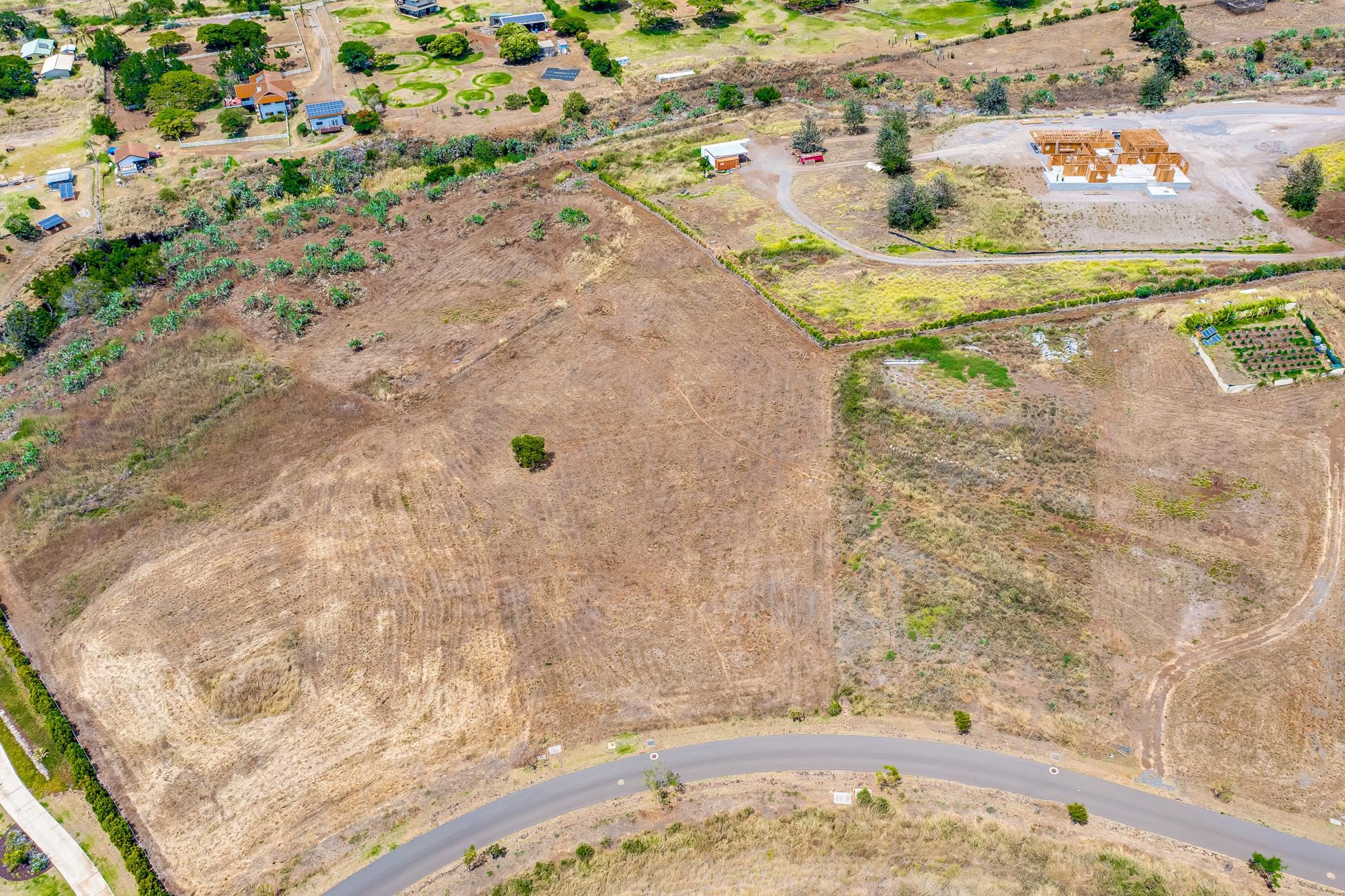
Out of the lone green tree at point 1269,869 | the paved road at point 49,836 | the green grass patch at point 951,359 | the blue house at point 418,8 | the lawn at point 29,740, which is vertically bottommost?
the paved road at point 49,836

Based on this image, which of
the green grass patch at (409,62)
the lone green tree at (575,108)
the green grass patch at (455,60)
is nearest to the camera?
the lone green tree at (575,108)

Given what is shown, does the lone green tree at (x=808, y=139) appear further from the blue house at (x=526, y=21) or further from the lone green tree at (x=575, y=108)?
the blue house at (x=526, y=21)

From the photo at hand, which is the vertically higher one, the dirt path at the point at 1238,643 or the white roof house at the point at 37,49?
the white roof house at the point at 37,49

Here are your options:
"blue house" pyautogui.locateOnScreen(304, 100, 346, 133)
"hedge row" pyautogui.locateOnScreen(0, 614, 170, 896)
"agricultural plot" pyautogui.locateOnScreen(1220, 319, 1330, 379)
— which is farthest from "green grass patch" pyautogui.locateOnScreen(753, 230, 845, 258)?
"hedge row" pyautogui.locateOnScreen(0, 614, 170, 896)

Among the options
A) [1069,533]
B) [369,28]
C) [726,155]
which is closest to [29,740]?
[1069,533]

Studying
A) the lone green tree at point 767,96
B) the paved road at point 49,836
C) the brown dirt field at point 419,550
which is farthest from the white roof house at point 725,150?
the paved road at point 49,836

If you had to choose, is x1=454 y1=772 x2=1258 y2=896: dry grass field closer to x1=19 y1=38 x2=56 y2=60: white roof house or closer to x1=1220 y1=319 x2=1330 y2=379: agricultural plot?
x1=1220 y1=319 x2=1330 y2=379: agricultural plot

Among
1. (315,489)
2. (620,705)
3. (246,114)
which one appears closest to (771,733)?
(620,705)

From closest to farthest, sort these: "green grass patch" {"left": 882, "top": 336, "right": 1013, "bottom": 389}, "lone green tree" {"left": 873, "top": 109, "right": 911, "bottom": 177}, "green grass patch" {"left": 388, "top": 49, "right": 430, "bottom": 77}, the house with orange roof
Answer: "green grass patch" {"left": 882, "top": 336, "right": 1013, "bottom": 389}
"lone green tree" {"left": 873, "top": 109, "right": 911, "bottom": 177}
the house with orange roof
"green grass patch" {"left": 388, "top": 49, "right": 430, "bottom": 77}
